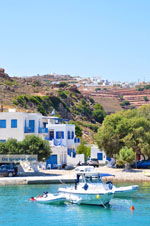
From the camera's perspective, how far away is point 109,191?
41.1 metres

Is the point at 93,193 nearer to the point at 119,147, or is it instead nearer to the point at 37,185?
the point at 37,185

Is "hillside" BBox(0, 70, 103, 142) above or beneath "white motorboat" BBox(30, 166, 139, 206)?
above

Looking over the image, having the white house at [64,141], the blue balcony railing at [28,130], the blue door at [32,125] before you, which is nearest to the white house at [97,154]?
the white house at [64,141]

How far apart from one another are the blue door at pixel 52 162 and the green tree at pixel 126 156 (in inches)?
321

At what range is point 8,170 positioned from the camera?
193 ft

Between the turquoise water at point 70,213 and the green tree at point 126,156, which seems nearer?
the turquoise water at point 70,213

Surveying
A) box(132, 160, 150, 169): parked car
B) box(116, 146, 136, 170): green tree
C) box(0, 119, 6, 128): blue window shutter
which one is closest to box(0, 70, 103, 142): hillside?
box(132, 160, 150, 169): parked car

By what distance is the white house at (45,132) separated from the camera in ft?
221

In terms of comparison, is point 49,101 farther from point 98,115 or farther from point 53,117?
point 53,117

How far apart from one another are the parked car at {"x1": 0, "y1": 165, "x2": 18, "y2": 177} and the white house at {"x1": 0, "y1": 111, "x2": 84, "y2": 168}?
8.39 metres

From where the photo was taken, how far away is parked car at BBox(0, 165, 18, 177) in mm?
58438

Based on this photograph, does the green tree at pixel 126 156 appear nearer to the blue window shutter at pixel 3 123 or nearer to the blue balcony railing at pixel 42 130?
the blue balcony railing at pixel 42 130

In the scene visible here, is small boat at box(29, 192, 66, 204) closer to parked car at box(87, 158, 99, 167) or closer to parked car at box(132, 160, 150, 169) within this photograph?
parked car at box(87, 158, 99, 167)

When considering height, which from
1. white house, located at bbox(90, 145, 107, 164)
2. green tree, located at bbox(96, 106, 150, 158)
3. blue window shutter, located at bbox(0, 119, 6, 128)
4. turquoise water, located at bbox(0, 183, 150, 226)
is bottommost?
turquoise water, located at bbox(0, 183, 150, 226)
